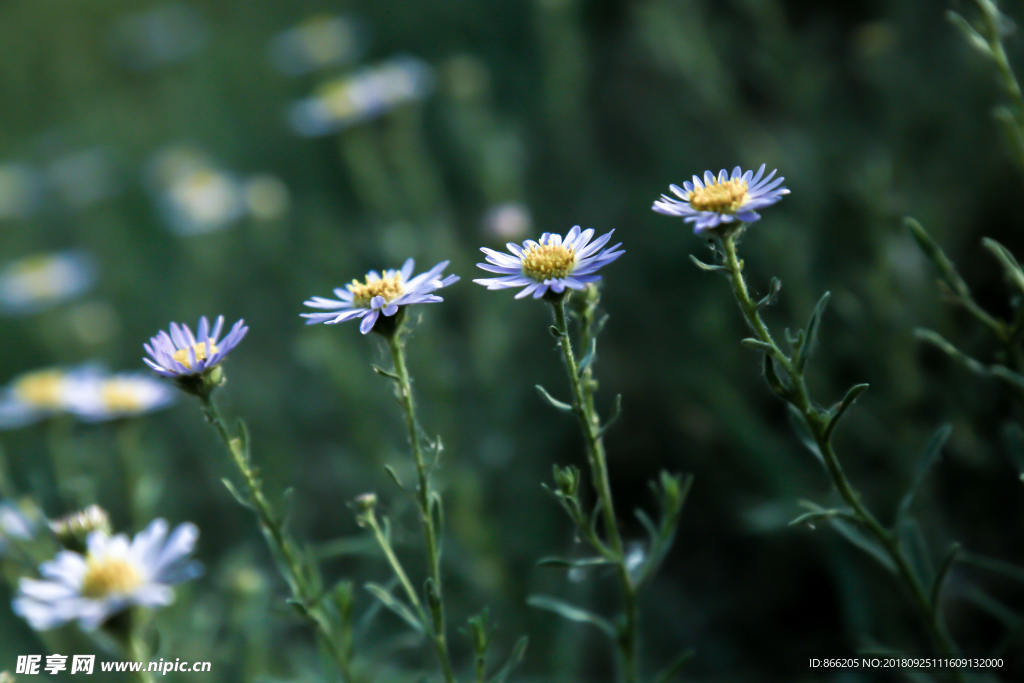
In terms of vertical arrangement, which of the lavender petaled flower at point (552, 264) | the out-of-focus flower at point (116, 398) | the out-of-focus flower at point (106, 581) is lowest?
the out-of-focus flower at point (116, 398)

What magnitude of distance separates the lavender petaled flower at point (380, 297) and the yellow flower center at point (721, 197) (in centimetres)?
32

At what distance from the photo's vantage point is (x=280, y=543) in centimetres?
117

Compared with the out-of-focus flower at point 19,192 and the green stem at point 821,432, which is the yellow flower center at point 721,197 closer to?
the green stem at point 821,432

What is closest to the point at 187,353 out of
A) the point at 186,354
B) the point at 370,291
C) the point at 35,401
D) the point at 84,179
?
the point at 186,354

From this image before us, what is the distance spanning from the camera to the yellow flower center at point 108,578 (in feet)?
3.30

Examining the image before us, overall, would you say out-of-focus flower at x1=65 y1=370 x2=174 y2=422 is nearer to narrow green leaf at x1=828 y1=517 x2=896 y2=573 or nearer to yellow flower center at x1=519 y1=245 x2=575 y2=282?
yellow flower center at x1=519 y1=245 x2=575 y2=282

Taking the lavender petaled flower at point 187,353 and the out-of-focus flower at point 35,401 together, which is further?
the out-of-focus flower at point 35,401

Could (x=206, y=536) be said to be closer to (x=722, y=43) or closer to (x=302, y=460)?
(x=302, y=460)

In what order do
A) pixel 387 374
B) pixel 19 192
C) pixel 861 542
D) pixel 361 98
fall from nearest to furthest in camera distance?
pixel 387 374 < pixel 861 542 < pixel 361 98 < pixel 19 192

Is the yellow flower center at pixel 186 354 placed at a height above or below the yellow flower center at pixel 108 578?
above

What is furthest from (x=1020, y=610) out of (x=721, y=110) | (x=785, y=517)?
(x=721, y=110)

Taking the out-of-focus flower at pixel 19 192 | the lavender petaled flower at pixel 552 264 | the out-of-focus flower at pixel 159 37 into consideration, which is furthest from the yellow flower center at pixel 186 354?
the out-of-focus flower at pixel 159 37

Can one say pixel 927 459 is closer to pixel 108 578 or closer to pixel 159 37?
pixel 108 578

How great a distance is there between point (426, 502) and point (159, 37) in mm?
6543
